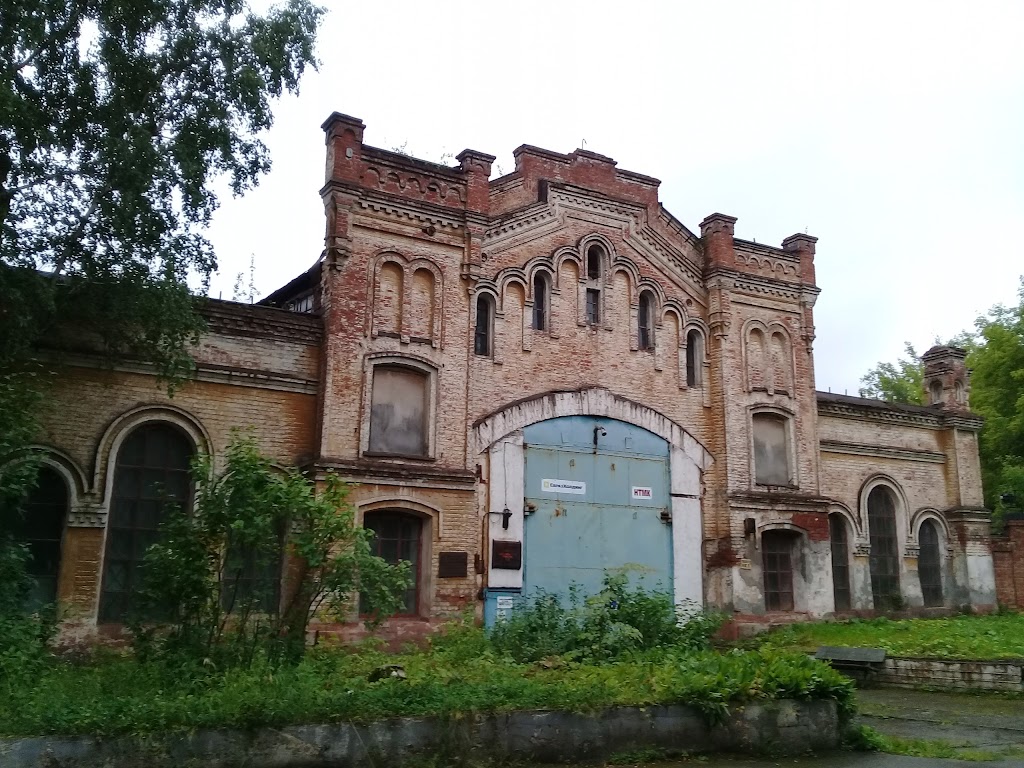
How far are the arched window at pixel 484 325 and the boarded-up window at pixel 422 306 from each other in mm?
986

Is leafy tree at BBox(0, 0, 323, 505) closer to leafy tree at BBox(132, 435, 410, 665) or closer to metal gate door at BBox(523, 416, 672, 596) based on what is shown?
leafy tree at BBox(132, 435, 410, 665)

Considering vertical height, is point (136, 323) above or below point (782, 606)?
above

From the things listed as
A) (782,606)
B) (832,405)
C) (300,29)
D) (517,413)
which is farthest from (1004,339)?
(300,29)

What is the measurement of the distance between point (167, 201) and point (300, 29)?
3.15m

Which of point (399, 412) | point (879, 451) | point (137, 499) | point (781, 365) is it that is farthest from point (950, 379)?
point (137, 499)

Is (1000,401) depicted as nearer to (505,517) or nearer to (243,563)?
(505,517)

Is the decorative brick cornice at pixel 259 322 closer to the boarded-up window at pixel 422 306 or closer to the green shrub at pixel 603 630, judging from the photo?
the boarded-up window at pixel 422 306

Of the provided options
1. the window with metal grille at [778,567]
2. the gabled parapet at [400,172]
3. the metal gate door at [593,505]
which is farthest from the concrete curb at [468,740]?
the gabled parapet at [400,172]

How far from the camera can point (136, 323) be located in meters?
12.7

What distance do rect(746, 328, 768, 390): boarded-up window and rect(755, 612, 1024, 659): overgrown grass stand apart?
504 cm

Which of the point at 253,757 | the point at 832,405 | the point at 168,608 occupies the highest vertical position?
the point at 832,405

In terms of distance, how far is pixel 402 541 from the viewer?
613 inches

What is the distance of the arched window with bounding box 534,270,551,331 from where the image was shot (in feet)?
58.0

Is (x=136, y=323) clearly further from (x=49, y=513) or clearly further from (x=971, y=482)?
(x=971, y=482)
